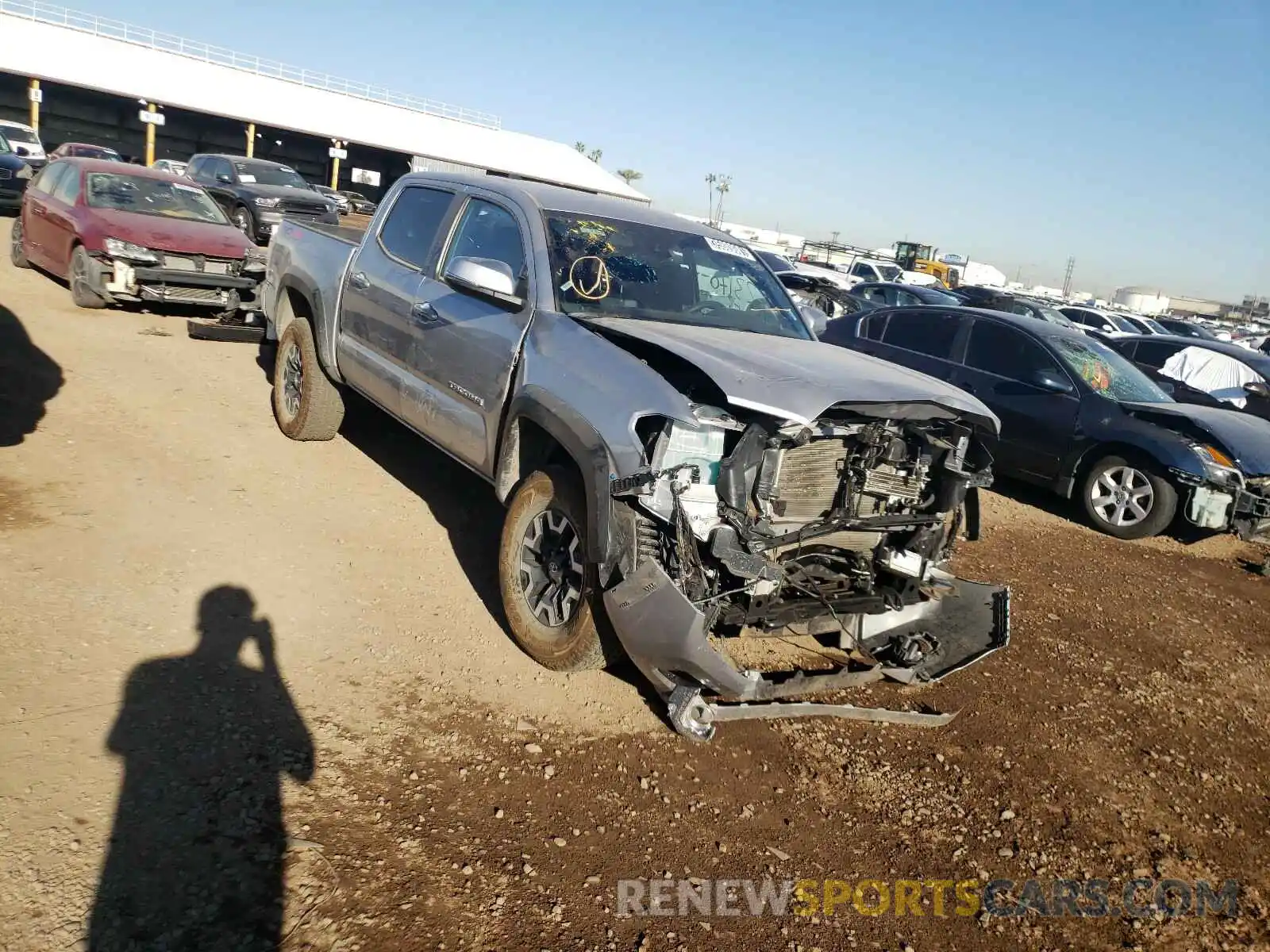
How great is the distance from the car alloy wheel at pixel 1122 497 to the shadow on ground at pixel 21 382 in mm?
8308

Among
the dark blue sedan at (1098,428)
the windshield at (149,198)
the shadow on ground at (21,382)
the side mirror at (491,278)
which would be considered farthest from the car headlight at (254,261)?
the dark blue sedan at (1098,428)

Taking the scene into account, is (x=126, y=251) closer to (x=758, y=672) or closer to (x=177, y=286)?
(x=177, y=286)

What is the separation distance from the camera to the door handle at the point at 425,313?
190 inches

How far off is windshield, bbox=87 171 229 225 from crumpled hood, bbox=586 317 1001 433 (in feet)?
26.8

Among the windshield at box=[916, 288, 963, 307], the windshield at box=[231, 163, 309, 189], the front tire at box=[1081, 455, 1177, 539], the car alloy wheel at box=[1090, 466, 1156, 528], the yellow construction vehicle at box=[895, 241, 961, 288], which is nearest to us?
the front tire at box=[1081, 455, 1177, 539]

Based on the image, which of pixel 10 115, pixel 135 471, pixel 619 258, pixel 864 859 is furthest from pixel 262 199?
pixel 10 115

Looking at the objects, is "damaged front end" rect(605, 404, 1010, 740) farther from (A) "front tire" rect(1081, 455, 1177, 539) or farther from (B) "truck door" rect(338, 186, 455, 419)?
(A) "front tire" rect(1081, 455, 1177, 539)

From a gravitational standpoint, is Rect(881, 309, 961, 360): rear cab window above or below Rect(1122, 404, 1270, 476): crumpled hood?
above

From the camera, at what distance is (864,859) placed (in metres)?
3.16

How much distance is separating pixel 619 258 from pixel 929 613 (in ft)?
7.65

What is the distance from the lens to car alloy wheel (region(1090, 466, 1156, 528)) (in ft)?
25.9

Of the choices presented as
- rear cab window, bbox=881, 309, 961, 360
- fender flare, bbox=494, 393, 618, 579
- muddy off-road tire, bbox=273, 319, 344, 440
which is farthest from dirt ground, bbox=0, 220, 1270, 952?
rear cab window, bbox=881, 309, 961, 360

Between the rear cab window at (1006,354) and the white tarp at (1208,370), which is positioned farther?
the white tarp at (1208,370)

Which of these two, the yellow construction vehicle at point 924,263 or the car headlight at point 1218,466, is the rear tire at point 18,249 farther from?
the yellow construction vehicle at point 924,263
